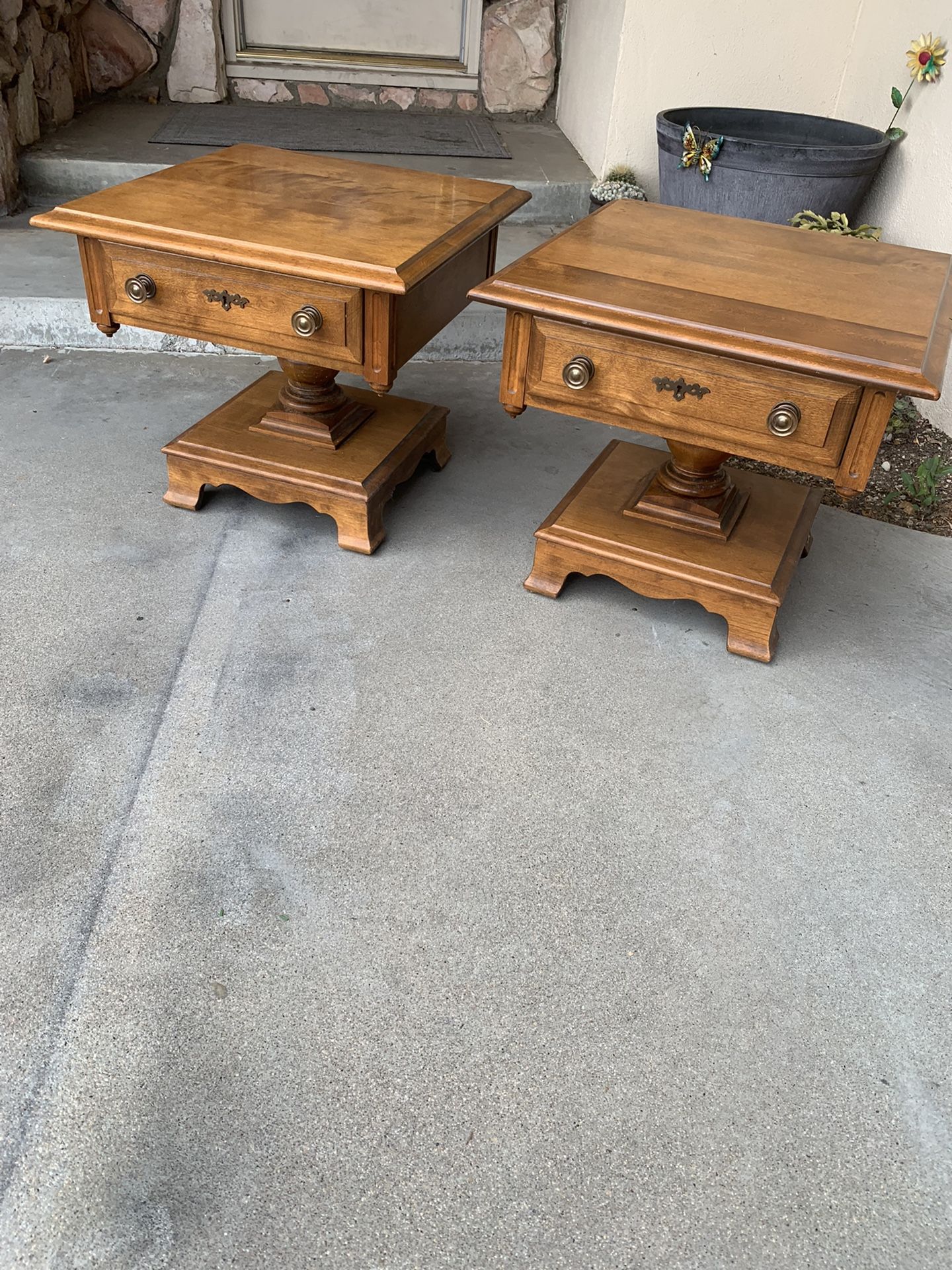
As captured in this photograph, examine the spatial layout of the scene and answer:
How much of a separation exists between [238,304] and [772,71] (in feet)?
7.78

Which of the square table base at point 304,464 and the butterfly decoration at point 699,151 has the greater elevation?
the butterfly decoration at point 699,151

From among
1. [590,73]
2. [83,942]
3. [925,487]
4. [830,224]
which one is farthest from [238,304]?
[590,73]

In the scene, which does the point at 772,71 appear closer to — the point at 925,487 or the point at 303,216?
the point at 925,487

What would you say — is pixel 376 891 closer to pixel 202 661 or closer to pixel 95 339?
pixel 202 661

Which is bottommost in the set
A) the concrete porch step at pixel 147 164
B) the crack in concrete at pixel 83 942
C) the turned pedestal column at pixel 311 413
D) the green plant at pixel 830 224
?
the crack in concrete at pixel 83 942

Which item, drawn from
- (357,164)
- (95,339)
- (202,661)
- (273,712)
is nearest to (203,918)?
(273,712)

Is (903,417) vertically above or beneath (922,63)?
beneath

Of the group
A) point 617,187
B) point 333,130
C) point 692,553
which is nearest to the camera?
point 692,553

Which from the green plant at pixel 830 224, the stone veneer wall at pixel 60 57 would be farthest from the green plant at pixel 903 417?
the stone veneer wall at pixel 60 57

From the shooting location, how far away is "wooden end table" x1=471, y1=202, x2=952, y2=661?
1.41 metres

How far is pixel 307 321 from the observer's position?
159 centimetres

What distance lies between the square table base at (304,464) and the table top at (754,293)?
0.52m

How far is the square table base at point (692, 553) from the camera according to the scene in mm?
1740

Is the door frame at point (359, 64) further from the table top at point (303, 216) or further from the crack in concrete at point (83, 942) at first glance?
the crack in concrete at point (83, 942)
